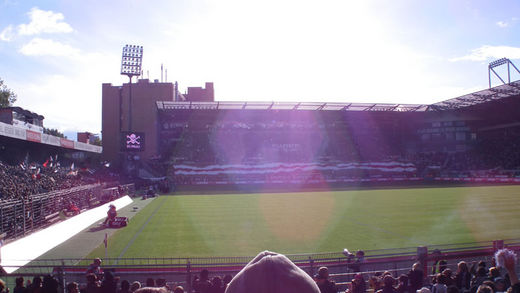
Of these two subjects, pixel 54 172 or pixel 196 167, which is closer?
pixel 54 172

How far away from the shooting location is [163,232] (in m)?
19.6

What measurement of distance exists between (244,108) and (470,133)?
4802 centimetres

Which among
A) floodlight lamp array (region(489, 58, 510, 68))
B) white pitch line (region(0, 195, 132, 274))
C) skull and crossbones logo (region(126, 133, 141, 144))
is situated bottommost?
white pitch line (region(0, 195, 132, 274))

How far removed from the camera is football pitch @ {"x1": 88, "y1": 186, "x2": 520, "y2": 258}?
1585cm

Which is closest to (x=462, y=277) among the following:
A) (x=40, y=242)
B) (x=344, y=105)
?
(x=40, y=242)

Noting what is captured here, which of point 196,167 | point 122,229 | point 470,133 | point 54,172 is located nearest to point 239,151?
A: point 196,167

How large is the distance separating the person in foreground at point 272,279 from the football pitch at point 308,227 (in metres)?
12.9

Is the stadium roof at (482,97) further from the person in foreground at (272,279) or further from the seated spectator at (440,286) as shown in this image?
the person in foreground at (272,279)

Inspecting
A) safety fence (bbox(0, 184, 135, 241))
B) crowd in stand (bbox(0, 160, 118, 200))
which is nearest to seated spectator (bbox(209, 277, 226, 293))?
safety fence (bbox(0, 184, 135, 241))

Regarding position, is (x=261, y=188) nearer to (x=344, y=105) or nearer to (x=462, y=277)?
(x=344, y=105)

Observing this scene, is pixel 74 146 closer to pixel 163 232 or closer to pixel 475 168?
pixel 163 232

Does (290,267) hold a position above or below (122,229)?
above

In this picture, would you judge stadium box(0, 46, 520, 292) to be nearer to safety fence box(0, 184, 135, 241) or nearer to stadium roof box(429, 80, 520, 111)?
safety fence box(0, 184, 135, 241)

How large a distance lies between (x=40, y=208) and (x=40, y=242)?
5.04 meters
